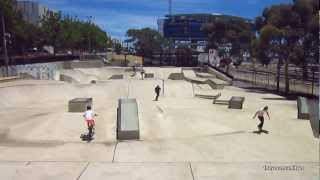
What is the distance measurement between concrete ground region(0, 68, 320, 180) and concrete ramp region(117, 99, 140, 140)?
46cm

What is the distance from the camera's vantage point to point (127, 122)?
64.9 feet

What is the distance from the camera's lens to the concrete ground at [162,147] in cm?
1377

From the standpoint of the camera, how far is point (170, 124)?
2245 cm

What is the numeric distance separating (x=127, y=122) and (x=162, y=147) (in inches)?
102

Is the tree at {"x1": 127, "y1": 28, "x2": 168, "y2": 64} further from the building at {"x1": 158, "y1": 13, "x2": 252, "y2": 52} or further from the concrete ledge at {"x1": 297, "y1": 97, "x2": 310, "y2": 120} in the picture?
the concrete ledge at {"x1": 297, "y1": 97, "x2": 310, "y2": 120}

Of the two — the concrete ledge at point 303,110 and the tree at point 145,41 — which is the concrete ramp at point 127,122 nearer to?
the concrete ledge at point 303,110

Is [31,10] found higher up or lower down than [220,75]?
higher up

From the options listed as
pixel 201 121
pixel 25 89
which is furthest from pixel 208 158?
pixel 25 89

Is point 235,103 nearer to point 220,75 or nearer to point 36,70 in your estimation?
point 36,70

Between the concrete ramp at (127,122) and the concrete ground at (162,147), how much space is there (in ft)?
1.52

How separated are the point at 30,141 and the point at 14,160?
397 centimetres

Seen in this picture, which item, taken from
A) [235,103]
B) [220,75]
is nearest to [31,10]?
[220,75]

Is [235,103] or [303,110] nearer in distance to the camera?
[303,110]

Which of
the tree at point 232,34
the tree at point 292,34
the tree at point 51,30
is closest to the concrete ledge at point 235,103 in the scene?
the tree at point 292,34
